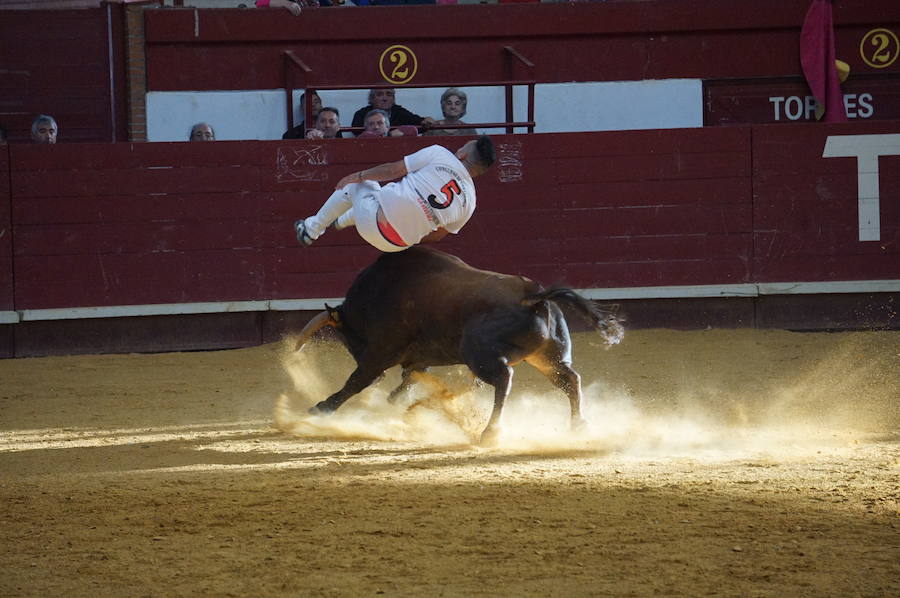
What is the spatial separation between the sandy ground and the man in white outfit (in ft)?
2.85

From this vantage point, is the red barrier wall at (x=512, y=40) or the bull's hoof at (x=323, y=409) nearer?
the bull's hoof at (x=323, y=409)

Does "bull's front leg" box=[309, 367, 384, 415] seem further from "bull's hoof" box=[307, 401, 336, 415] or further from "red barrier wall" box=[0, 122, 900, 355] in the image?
"red barrier wall" box=[0, 122, 900, 355]

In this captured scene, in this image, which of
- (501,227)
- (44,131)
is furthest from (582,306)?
(44,131)

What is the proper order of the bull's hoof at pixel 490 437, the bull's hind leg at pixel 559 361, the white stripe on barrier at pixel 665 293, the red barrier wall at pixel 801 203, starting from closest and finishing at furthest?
1. the bull's hoof at pixel 490 437
2. the bull's hind leg at pixel 559 361
3. the white stripe on barrier at pixel 665 293
4. the red barrier wall at pixel 801 203

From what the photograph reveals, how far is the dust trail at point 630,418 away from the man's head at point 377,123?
2675 millimetres

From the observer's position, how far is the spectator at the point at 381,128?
9734 millimetres

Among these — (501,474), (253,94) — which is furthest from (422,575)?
(253,94)

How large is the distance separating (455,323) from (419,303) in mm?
264

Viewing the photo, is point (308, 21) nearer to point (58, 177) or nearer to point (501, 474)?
point (58, 177)

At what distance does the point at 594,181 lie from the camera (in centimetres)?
989

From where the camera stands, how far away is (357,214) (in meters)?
6.09

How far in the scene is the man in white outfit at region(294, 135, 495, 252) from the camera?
5.95 meters

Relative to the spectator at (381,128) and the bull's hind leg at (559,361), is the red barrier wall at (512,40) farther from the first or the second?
the bull's hind leg at (559,361)

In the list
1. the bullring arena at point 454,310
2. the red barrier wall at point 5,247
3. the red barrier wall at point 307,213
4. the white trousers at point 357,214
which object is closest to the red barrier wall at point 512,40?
the bullring arena at point 454,310
